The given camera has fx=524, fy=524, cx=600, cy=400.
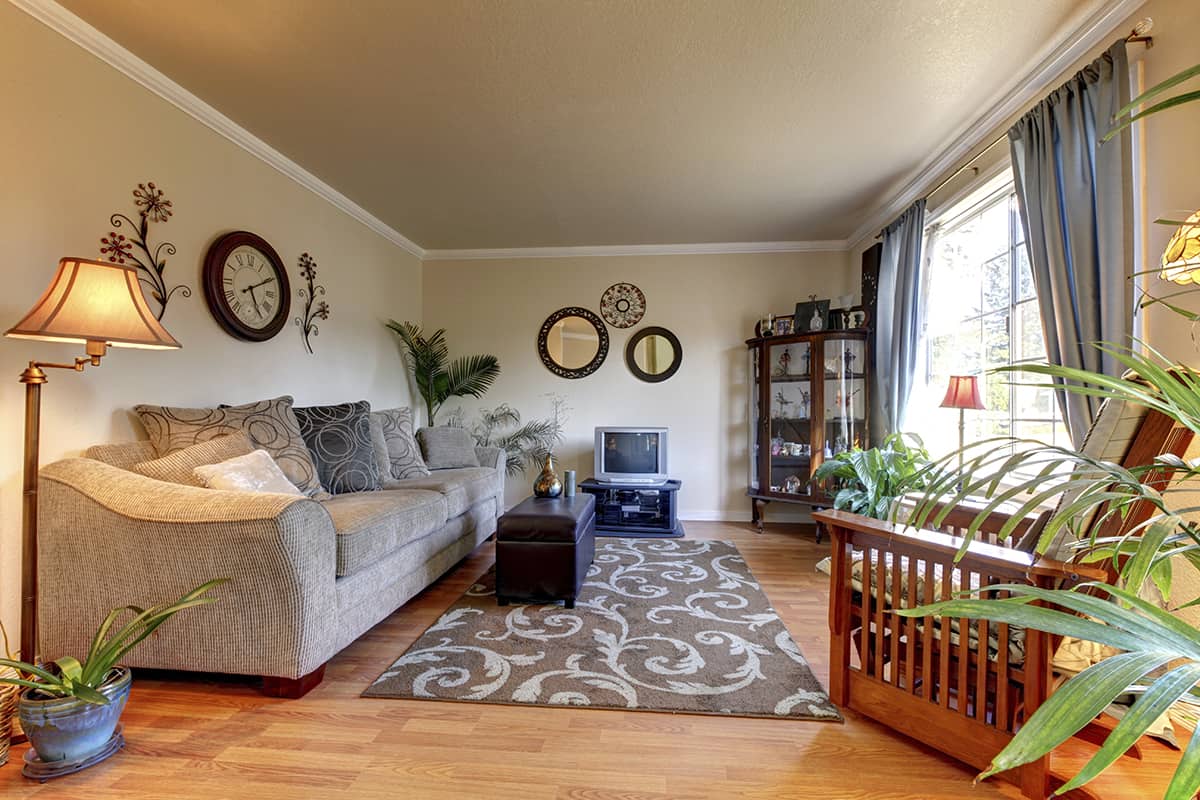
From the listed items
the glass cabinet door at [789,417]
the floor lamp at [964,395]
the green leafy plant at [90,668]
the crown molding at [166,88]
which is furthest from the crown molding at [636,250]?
the green leafy plant at [90,668]

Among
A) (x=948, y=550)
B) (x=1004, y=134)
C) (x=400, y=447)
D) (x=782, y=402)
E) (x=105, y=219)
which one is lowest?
(x=948, y=550)

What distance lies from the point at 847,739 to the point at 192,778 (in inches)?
73.1

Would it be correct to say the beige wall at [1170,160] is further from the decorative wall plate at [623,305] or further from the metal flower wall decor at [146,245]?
the metal flower wall decor at [146,245]

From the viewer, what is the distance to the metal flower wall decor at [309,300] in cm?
320

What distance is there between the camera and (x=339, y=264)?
357 cm

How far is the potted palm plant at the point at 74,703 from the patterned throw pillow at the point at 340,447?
1206 mm

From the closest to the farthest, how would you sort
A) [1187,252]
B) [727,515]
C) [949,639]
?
[1187,252] → [949,639] → [727,515]

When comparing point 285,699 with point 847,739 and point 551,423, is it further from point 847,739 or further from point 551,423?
point 551,423

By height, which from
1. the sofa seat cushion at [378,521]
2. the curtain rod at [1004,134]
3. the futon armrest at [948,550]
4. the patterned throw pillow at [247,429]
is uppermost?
the curtain rod at [1004,134]

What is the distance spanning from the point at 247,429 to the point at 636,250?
3213mm

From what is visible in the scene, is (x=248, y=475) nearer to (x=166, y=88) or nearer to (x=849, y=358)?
(x=166, y=88)

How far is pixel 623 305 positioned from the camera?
180 inches

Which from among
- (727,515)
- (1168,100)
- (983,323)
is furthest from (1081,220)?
(727,515)

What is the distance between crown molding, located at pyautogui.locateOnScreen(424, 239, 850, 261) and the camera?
4402 mm
